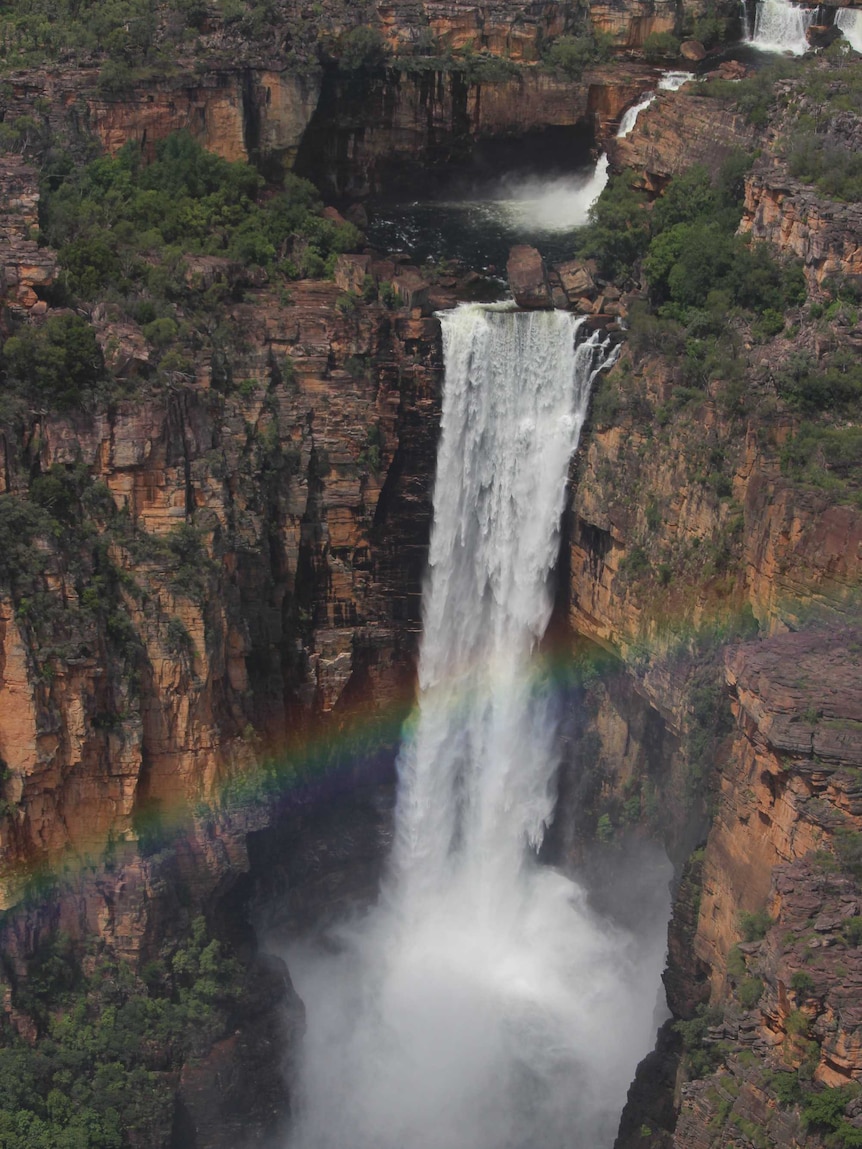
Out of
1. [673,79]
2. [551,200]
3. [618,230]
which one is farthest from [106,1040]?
[673,79]

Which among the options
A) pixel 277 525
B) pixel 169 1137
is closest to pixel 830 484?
pixel 277 525

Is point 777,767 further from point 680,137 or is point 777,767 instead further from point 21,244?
point 680,137

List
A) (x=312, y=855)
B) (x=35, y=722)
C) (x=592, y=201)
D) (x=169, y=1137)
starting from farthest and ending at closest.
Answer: (x=592, y=201) < (x=312, y=855) < (x=169, y=1137) < (x=35, y=722)

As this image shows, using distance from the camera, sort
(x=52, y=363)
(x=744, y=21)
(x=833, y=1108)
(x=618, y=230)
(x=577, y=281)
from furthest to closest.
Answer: (x=744, y=21) → (x=618, y=230) → (x=577, y=281) → (x=52, y=363) → (x=833, y=1108)

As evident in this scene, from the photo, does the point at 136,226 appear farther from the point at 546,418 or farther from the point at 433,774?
the point at 433,774

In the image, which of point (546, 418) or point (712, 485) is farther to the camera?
point (546, 418)
